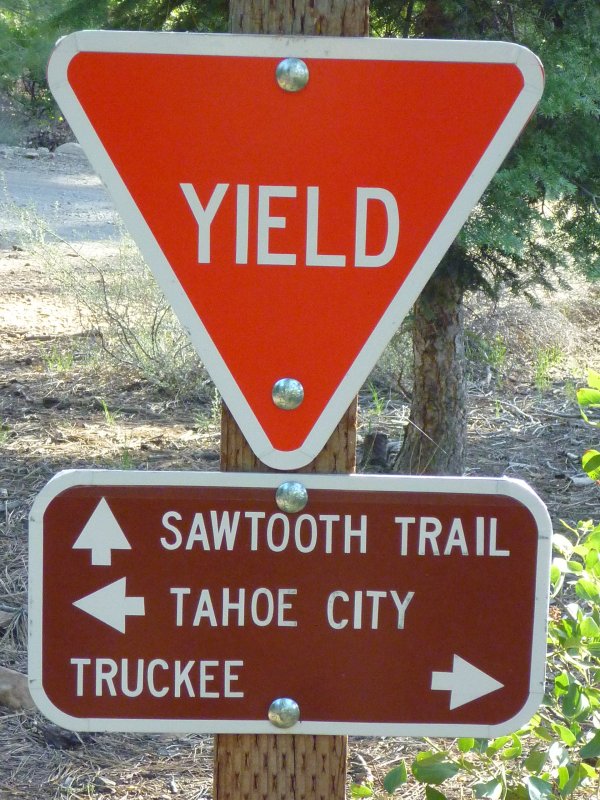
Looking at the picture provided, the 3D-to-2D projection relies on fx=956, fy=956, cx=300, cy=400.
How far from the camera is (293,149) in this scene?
1.18 m

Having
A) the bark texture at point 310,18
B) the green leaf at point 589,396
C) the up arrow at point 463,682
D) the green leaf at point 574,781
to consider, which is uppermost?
the bark texture at point 310,18

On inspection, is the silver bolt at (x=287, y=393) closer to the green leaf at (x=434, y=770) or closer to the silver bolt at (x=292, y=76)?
the silver bolt at (x=292, y=76)

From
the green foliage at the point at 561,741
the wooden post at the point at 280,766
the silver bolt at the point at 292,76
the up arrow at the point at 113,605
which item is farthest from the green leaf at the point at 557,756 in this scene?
the silver bolt at the point at 292,76

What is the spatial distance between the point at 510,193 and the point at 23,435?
3050 mm

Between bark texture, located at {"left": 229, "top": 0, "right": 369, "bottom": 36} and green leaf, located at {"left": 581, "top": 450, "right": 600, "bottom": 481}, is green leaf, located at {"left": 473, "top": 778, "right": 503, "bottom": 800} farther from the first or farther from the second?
bark texture, located at {"left": 229, "top": 0, "right": 369, "bottom": 36}

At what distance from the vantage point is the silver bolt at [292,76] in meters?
1.18

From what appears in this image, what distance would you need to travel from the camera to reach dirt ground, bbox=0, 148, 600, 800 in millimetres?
2637

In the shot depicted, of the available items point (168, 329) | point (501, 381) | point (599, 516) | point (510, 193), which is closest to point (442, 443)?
point (599, 516)

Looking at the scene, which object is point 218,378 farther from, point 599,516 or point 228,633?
point 599,516

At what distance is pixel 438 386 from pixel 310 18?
286 cm

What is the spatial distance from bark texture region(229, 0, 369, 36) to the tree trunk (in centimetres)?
246

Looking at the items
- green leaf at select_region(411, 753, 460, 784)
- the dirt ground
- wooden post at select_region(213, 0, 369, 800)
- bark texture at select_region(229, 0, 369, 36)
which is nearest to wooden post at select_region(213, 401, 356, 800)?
wooden post at select_region(213, 0, 369, 800)

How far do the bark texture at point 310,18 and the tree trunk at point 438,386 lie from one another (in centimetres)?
246

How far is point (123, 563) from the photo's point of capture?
125 cm
